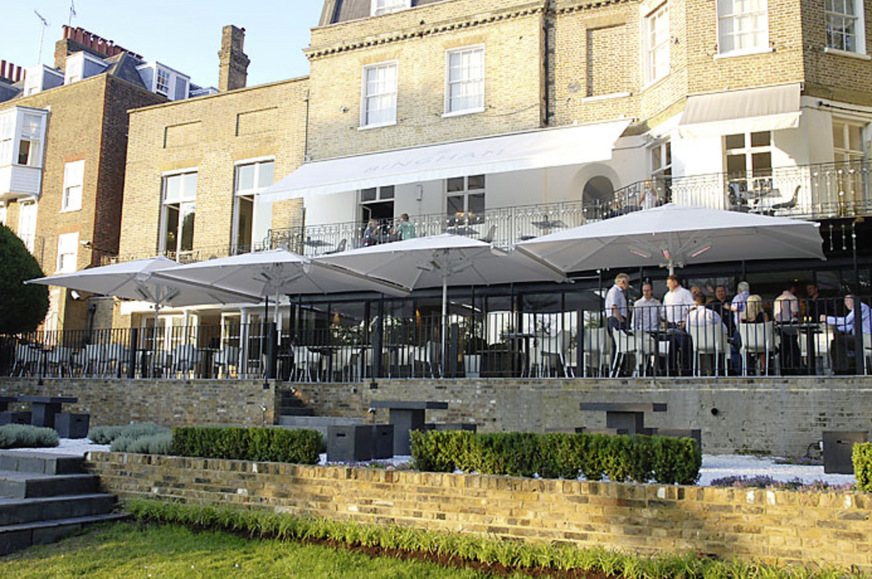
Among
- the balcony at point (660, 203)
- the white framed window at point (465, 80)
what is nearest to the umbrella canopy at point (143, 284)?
the balcony at point (660, 203)

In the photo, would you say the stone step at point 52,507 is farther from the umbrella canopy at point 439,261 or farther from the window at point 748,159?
the window at point 748,159

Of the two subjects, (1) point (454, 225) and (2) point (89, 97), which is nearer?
(1) point (454, 225)

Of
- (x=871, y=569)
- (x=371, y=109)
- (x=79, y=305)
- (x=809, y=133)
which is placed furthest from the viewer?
(x=79, y=305)

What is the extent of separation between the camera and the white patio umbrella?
15172 millimetres

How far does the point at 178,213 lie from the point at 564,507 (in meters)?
21.5

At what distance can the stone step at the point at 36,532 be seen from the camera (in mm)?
7934

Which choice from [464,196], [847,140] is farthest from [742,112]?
[464,196]

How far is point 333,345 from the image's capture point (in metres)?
17.1

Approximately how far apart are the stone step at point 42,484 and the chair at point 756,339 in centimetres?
897

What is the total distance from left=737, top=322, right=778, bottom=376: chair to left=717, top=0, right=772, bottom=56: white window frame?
784cm

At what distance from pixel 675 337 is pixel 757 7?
30.1ft

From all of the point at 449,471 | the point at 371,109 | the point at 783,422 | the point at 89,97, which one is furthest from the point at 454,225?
the point at 89,97

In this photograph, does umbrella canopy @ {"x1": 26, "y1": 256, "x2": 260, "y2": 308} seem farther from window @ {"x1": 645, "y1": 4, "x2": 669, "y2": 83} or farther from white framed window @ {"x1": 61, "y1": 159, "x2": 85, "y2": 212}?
window @ {"x1": 645, "y1": 4, "x2": 669, "y2": 83}

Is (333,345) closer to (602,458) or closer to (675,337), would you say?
(675,337)
